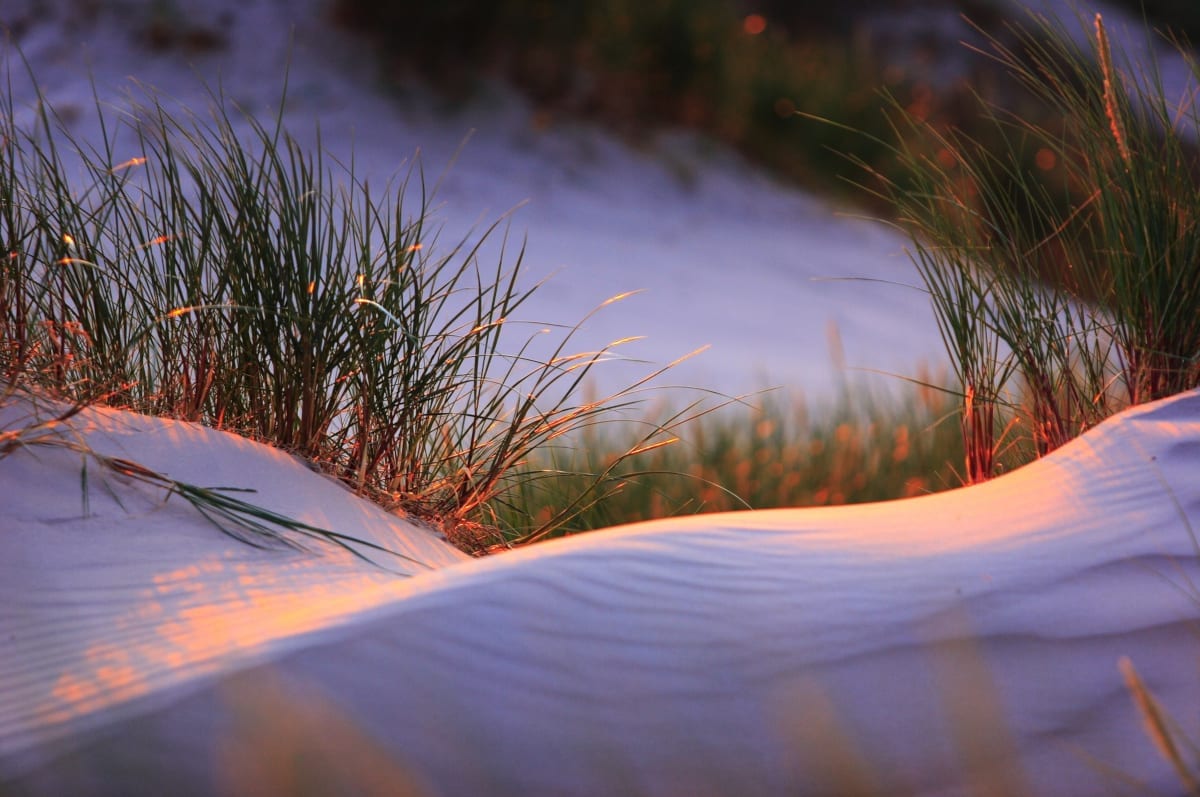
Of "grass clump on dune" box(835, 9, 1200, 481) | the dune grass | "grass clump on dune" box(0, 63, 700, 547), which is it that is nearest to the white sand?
"grass clump on dune" box(835, 9, 1200, 481)

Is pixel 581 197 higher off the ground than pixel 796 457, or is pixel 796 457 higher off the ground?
pixel 581 197

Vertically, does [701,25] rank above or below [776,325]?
above

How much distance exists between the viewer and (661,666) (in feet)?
2.61

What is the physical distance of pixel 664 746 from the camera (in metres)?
0.77

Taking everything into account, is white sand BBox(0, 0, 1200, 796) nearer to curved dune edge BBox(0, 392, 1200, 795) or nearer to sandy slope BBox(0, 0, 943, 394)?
curved dune edge BBox(0, 392, 1200, 795)

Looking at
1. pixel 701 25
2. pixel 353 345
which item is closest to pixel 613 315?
pixel 701 25

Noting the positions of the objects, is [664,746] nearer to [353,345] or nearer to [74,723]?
[74,723]

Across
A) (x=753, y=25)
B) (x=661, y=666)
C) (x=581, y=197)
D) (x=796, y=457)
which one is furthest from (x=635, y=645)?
(x=753, y=25)

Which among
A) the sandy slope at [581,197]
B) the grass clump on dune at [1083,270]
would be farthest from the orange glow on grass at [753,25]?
the grass clump on dune at [1083,270]

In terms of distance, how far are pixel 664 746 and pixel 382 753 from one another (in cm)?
18

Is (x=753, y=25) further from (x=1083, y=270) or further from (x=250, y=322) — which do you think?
(x=250, y=322)

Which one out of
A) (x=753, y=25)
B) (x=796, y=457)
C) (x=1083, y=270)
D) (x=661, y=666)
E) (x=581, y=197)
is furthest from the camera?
(x=753, y=25)

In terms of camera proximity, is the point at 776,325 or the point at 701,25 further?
the point at 701,25

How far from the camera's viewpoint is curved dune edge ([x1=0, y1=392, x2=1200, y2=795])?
760mm
